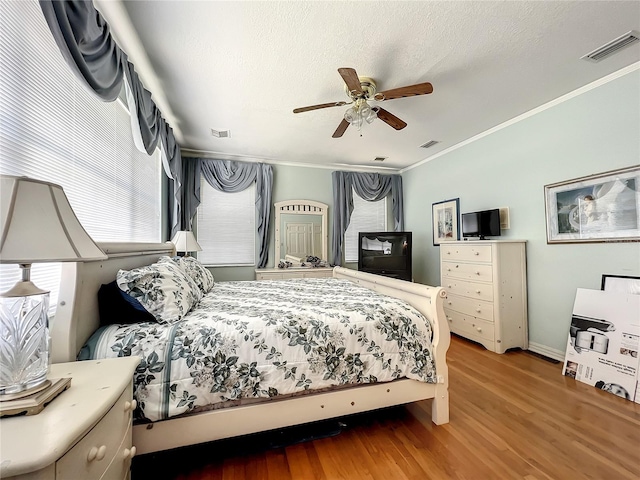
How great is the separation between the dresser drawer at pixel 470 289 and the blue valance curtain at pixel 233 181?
280 cm

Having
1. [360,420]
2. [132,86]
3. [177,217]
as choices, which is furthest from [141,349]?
[177,217]

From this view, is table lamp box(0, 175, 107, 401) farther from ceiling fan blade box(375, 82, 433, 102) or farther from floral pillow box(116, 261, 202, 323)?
ceiling fan blade box(375, 82, 433, 102)

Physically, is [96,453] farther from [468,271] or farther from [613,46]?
[613,46]

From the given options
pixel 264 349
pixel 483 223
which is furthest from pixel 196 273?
pixel 483 223

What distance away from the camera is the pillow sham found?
1378 mm

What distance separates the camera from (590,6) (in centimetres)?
160

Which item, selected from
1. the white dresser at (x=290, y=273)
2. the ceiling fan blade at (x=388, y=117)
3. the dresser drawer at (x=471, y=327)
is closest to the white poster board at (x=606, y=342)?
the dresser drawer at (x=471, y=327)

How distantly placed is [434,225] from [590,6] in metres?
3.01

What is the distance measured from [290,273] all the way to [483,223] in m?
2.81

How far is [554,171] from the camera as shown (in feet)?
8.76

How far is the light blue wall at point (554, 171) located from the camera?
2.20 metres

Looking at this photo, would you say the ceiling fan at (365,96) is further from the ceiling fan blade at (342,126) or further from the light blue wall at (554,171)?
the light blue wall at (554,171)

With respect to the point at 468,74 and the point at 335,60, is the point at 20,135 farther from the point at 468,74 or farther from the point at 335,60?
the point at 468,74

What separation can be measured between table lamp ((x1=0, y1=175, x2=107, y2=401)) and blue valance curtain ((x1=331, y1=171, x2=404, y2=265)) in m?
4.03
